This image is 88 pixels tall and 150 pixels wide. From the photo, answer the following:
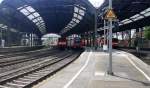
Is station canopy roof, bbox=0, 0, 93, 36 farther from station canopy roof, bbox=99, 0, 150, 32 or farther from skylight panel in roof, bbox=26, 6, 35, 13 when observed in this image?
station canopy roof, bbox=99, 0, 150, 32

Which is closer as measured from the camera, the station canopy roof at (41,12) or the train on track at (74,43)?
the station canopy roof at (41,12)

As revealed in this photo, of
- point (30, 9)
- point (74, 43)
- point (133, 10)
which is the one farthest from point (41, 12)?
point (133, 10)

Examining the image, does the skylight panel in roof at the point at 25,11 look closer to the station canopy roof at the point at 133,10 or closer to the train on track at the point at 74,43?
the train on track at the point at 74,43

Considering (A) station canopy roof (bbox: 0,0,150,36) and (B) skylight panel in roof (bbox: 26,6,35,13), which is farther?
(B) skylight panel in roof (bbox: 26,6,35,13)

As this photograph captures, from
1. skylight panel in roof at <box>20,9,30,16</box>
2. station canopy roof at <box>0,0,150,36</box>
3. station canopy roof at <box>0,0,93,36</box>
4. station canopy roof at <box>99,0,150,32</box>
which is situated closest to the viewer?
station canopy roof at <box>99,0,150,32</box>

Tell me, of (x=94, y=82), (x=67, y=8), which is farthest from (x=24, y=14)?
(x=94, y=82)

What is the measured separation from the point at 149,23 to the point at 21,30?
3403cm

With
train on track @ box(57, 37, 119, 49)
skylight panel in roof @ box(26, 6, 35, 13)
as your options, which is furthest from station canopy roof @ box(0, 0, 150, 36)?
train on track @ box(57, 37, 119, 49)

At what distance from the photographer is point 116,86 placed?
59.2 feet

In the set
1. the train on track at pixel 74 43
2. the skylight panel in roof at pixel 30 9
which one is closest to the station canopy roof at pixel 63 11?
the skylight panel in roof at pixel 30 9

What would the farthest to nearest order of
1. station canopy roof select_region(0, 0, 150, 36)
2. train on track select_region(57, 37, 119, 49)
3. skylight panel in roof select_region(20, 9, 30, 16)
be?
1. train on track select_region(57, 37, 119, 49)
2. skylight panel in roof select_region(20, 9, 30, 16)
3. station canopy roof select_region(0, 0, 150, 36)

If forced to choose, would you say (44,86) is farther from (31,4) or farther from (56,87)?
(31,4)

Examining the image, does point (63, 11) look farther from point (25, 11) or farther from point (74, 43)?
point (25, 11)

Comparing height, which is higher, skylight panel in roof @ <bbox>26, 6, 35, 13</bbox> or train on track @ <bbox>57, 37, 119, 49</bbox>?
skylight panel in roof @ <bbox>26, 6, 35, 13</bbox>
